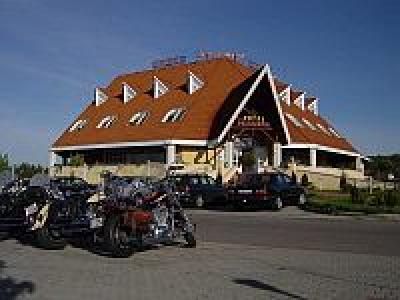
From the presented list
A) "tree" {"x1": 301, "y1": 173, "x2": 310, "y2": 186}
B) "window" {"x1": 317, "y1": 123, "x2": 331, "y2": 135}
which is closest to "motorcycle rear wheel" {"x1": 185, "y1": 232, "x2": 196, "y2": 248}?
"tree" {"x1": 301, "y1": 173, "x2": 310, "y2": 186}

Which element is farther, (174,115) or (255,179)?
(174,115)

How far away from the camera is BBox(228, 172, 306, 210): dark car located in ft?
88.2

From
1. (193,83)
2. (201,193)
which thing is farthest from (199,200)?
(193,83)

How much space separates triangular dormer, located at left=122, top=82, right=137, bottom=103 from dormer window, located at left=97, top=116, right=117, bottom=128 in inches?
94.3

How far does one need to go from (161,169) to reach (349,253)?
97.7ft

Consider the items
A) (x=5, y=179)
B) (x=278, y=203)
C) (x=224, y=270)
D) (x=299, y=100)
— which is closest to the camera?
(x=224, y=270)

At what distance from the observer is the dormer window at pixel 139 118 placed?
5066 centimetres

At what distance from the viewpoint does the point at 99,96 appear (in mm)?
59719

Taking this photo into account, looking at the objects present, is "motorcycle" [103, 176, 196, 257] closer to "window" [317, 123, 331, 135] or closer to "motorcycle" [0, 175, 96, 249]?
"motorcycle" [0, 175, 96, 249]

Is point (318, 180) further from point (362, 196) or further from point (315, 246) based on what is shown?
point (315, 246)

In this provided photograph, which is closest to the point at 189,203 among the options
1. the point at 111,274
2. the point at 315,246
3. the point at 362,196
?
the point at 362,196

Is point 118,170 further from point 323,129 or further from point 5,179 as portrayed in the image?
point 5,179

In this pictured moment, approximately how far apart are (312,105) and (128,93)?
54.3ft

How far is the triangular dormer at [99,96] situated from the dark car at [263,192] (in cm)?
3255
